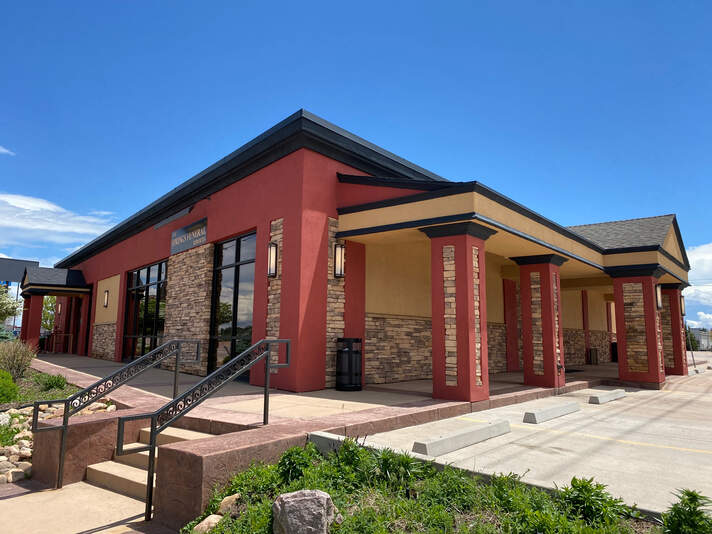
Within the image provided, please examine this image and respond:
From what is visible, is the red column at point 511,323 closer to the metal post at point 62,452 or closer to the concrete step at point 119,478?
the concrete step at point 119,478

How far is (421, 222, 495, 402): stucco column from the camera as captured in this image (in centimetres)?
795

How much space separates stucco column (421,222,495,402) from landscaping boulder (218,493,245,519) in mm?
4886

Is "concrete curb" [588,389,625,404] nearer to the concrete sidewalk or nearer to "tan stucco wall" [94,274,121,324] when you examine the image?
the concrete sidewalk

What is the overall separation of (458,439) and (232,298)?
8.28 m

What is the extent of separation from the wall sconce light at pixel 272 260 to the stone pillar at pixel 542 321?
253 inches

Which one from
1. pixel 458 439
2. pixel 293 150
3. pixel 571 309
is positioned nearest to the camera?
pixel 458 439

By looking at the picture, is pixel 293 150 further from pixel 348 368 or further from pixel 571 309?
pixel 571 309

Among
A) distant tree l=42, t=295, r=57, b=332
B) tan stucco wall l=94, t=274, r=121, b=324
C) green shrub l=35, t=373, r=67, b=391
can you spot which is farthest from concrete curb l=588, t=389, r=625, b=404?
distant tree l=42, t=295, r=57, b=332

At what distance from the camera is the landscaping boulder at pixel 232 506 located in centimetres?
378

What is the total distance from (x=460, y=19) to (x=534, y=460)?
8.81m

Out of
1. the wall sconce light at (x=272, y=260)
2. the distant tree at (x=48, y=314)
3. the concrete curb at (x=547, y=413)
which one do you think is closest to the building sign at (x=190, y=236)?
the wall sconce light at (x=272, y=260)

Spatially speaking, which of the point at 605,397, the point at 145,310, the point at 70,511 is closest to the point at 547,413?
the point at 605,397

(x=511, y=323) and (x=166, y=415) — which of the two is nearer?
(x=166, y=415)

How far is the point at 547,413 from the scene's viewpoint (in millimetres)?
7207
